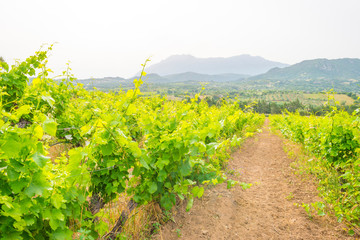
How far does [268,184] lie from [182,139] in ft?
10.4

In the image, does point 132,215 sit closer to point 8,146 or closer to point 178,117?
point 178,117

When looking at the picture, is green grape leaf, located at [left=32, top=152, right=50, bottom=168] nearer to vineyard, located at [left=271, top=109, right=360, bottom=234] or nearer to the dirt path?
the dirt path

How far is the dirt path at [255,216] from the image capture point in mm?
2605

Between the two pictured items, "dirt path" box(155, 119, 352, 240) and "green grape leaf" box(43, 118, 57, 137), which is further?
"dirt path" box(155, 119, 352, 240)

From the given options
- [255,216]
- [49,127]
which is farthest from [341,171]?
[49,127]

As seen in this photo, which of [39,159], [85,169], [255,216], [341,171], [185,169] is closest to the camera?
[39,159]

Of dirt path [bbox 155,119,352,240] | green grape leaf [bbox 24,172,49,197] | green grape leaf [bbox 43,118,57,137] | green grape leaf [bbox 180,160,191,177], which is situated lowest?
dirt path [bbox 155,119,352,240]

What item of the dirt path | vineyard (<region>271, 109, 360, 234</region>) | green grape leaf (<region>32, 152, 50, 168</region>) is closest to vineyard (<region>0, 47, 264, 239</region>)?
green grape leaf (<region>32, 152, 50, 168</region>)

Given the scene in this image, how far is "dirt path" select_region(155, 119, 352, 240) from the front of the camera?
2.61m

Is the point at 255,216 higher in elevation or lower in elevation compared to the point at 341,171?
lower

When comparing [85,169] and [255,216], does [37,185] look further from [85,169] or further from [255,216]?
[255,216]

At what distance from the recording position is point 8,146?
3.28ft

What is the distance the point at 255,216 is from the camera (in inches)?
120

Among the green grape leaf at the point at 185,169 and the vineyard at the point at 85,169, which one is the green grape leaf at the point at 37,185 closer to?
the vineyard at the point at 85,169
